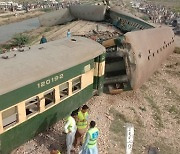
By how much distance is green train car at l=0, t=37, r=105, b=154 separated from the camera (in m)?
8.30

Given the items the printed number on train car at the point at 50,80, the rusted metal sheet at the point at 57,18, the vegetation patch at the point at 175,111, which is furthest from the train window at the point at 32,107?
the rusted metal sheet at the point at 57,18

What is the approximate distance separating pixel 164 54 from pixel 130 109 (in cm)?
666

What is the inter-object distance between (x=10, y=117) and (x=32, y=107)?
1.05 meters

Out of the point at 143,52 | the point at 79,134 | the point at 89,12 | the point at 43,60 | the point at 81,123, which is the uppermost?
the point at 43,60

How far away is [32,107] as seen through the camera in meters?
9.31

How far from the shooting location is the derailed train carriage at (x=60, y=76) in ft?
27.6

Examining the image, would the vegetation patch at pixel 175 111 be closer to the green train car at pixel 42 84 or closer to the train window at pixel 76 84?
the green train car at pixel 42 84

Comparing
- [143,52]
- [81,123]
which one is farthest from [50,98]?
[143,52]

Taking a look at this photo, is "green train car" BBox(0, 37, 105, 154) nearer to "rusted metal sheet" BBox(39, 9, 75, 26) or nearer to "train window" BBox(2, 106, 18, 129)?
"train window" BBox(2, 106, 18, 129)

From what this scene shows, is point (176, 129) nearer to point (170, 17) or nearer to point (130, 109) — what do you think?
point (130, 109)

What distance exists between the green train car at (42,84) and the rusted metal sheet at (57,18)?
18.2 m

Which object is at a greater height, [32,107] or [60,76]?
[60,76]

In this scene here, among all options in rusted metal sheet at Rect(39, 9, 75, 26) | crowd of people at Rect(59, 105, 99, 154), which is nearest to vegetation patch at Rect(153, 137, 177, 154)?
crowd of people at Rect(59, 105, 99, 154)

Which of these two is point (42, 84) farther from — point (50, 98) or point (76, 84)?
point (76, 84)
